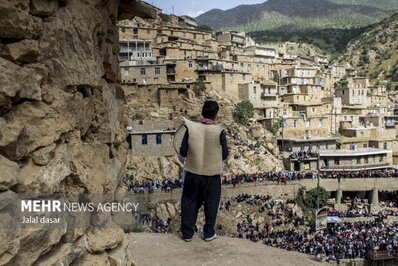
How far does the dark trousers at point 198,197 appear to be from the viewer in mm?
6090

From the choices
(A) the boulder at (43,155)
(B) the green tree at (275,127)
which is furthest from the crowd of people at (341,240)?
(A) the boulder at (43,155)

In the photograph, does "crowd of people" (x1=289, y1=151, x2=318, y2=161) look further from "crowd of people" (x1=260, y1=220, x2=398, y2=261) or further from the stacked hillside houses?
"crowd of people" (x1=260, y1=220, x2=398, y2=261)

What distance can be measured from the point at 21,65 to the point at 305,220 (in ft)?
95.3

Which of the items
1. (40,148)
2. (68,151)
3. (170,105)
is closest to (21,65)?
(40,148)

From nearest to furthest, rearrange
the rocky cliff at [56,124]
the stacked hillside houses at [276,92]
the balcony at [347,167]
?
the rocky cliff at [56,124] → the balcony at [347,167] → the stacked hillside houses at [276,92]

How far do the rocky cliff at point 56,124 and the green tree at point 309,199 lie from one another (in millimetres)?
29427

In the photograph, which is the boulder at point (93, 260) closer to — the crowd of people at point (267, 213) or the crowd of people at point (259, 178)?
the crowd of people at point (267, 213)

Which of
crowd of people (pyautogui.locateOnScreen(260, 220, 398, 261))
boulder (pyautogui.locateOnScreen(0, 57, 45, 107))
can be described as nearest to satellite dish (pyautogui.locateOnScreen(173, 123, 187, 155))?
boulder (pyautogui.locateOnScreen(0, 57, 45, 107))

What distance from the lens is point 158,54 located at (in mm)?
48219

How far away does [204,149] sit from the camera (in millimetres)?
5957

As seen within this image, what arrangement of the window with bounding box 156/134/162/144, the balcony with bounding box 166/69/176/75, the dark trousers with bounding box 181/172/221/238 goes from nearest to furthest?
1. the dark trousers with bounding box 181/172/221/238
2. the window with bounding box 156/134/162/144
3. the balcony with bounding box 166/69/176/75

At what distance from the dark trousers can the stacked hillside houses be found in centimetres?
3056

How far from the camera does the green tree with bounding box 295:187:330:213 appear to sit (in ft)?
108

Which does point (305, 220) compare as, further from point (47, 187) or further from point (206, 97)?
point (47, 187)
